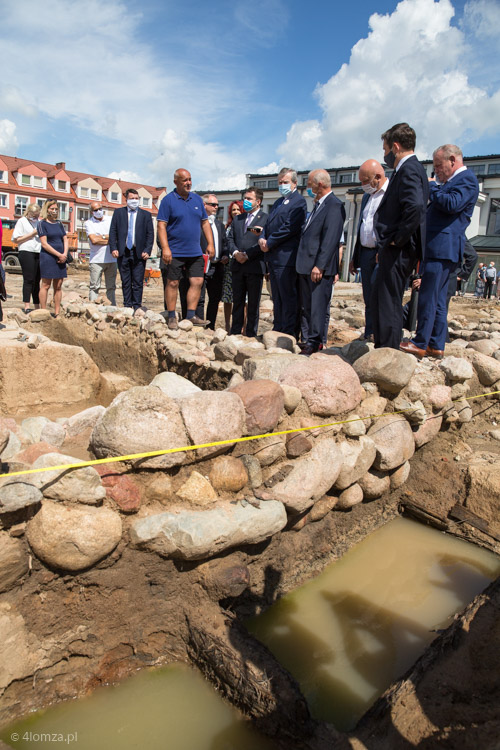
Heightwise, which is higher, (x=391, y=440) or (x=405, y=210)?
(x=405, y=210)

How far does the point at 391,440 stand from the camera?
3545 millimetres

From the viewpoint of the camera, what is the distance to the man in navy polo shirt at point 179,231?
543 cm

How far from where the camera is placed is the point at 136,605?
2.37m

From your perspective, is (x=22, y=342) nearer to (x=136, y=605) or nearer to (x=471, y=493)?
(x=136, y=605)

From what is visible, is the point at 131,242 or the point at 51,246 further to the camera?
the point at 51,246

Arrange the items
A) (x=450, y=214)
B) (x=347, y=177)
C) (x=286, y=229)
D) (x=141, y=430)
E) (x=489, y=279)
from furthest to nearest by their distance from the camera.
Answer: (x=347, y=177) < (x=489, y=279) < (x=286, y=229) < (x=450, y=214) < (x=141, y=430)

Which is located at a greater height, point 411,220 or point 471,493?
point 411,220

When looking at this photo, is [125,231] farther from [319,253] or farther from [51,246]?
[319,253]

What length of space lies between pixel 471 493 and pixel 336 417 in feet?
4.30

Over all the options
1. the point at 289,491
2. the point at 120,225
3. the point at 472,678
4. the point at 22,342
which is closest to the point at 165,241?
the point at 120,225

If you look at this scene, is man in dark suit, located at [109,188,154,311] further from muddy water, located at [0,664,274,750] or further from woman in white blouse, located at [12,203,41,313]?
muddy water, located at [0,664,274,750]

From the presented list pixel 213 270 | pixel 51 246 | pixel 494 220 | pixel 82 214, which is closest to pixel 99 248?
pixel 51 246

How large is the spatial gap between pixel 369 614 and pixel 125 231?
5.06 m

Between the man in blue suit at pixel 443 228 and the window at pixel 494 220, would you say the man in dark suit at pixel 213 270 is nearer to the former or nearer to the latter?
the man in blue suit at pixel 443 228
